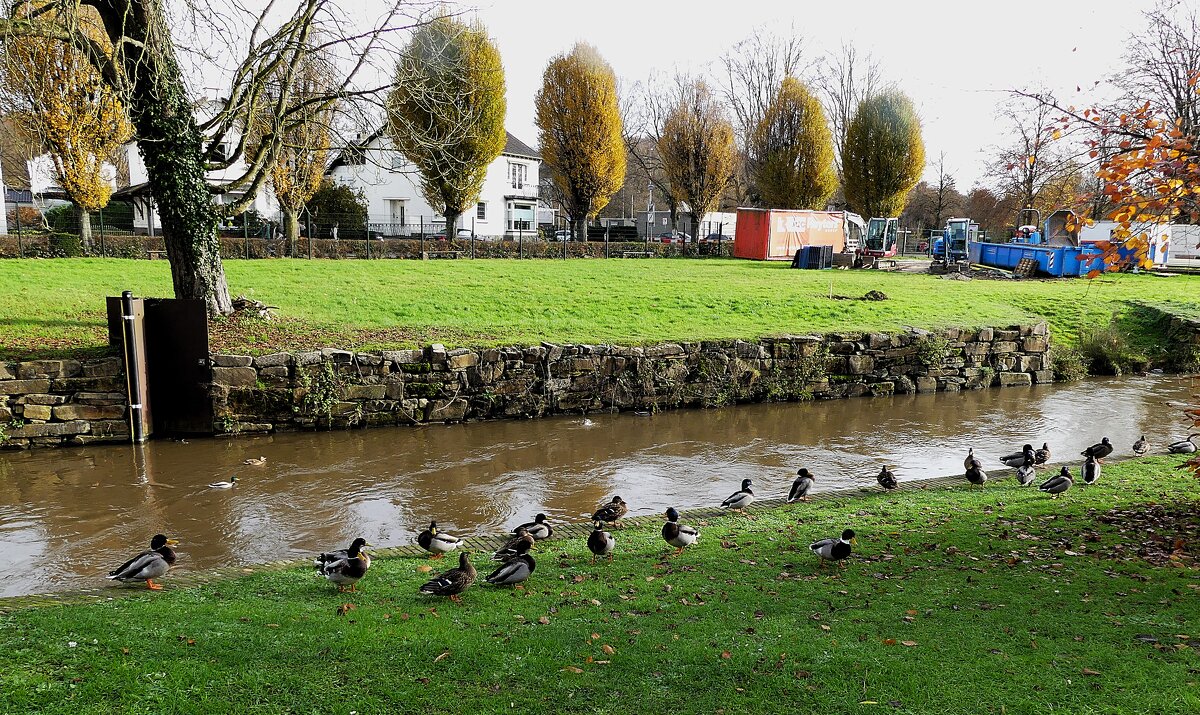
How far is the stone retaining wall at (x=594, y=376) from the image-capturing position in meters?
13.2

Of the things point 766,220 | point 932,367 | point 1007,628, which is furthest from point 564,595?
point 766,220

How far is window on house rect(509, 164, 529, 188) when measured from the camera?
2207 inches

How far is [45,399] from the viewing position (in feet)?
39.3

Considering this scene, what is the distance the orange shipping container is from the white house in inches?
545

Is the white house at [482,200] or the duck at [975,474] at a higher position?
the white house at [482,200]

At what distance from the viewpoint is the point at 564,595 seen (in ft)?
19.7

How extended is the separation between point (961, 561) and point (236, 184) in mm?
13966

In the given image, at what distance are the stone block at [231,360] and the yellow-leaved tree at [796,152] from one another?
41911 mm

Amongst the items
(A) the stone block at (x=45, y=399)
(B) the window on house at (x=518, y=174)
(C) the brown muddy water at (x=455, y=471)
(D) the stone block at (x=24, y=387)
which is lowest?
(C) the brown muddy water at (x=455, y=471)

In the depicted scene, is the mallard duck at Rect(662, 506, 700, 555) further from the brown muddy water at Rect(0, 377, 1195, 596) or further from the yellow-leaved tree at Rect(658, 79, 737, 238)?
the yellow-leaved tree at Rect(658, 79, 737, 238)

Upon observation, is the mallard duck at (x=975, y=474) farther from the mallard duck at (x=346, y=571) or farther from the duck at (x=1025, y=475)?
the mallard duck at (x=346, y=571)

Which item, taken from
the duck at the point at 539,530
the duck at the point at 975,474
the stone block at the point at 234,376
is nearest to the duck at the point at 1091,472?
the duck at the point at 975,474

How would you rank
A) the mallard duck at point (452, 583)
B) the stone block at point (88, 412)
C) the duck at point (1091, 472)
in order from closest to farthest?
1. the mallard duck at point (452, 583)
2. the duck at point (1091, 472)
3. the stone block at point (88, 412)

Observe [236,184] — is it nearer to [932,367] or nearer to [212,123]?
[212,123]
